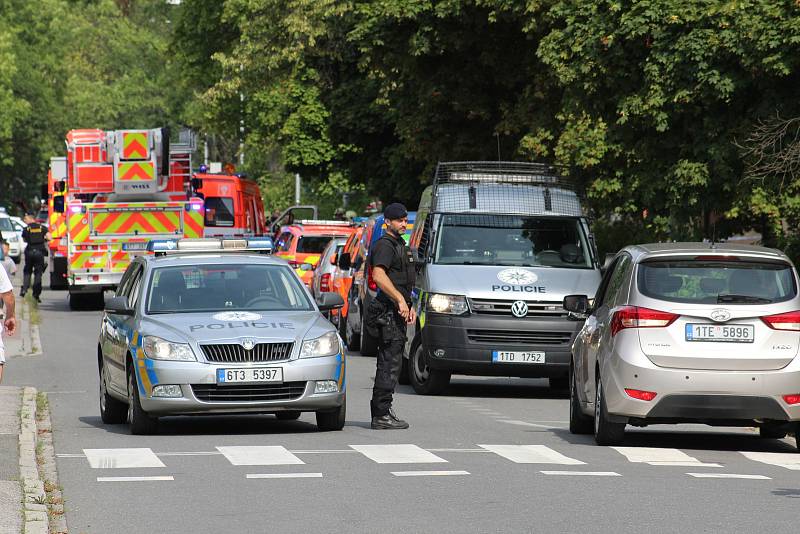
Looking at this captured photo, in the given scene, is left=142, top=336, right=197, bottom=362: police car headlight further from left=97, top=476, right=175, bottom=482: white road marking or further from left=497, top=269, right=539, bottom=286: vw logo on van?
left=497, top=269, right=539, bottom=286: vw logo on van

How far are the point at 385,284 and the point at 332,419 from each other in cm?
121

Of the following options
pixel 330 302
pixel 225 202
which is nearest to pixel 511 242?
pixel 330 302

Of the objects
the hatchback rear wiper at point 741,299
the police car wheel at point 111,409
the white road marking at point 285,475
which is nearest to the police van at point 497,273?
the police car wheel at point 111,409

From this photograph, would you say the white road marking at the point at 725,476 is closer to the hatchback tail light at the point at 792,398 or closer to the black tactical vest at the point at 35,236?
the hatchback tail light at the point at 792,398

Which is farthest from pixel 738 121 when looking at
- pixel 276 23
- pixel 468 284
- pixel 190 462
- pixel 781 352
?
pixel 276 23

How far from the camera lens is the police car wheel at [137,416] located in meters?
13.6

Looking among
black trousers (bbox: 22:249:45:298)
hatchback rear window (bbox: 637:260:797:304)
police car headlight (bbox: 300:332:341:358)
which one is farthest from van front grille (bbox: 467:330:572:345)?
black trousers (bbox: 22:249:45:298)

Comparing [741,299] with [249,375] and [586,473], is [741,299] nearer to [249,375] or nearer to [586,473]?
[586,473]

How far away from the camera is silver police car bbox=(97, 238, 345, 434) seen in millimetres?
13375

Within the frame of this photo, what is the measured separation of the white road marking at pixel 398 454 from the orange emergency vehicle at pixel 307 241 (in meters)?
19.2

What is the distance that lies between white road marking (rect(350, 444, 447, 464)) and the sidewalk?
7.78ft

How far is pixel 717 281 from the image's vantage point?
1269cm

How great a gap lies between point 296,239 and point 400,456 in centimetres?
2102

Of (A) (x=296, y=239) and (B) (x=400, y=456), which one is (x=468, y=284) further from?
(A) (x=296, y=239)
